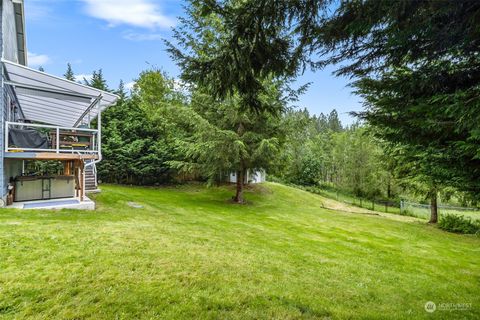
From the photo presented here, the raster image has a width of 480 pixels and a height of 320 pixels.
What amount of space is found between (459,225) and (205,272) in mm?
13477

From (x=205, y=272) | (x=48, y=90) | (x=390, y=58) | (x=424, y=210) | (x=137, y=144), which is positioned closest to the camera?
(x=390, y=58)

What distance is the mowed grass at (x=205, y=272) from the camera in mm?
3074

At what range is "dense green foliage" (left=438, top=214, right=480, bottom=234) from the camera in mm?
11617

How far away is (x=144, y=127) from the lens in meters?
19.1

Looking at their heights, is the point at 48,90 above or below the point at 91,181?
above

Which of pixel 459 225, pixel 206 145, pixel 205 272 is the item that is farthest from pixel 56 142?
pixel 459 225

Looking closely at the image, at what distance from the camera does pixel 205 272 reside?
4.12 metres

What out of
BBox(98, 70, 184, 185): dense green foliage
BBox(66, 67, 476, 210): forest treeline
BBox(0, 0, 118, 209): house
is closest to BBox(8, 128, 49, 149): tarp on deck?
BBox(0, 0, 118, 209): house

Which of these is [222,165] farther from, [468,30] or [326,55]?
[468,30]

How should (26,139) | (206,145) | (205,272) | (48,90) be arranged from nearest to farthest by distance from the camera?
1. (205,272)
2. (48,90)
3. (26,139)
4. (206,145)

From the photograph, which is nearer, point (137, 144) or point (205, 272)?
point (205, 272)

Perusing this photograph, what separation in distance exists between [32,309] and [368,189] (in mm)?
28954

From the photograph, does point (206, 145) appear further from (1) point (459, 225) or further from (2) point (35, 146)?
(1) point (459, 225)

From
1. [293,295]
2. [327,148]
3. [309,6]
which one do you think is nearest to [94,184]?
[293,295]
